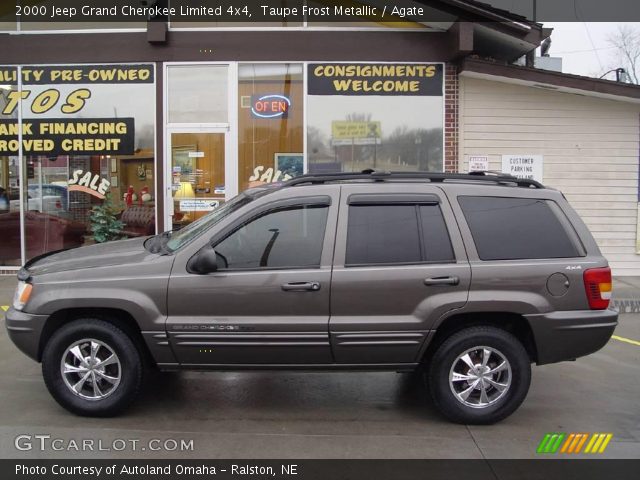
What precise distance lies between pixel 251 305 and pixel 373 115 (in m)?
6.38

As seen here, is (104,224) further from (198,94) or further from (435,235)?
(435,235)

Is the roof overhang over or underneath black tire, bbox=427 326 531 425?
over

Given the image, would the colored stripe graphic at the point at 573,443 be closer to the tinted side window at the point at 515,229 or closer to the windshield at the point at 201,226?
the tinted side window at the point at 515,229

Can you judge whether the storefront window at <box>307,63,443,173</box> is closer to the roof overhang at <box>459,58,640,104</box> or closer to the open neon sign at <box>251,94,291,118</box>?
the open neon sign at <box>251,94,291,118</box>

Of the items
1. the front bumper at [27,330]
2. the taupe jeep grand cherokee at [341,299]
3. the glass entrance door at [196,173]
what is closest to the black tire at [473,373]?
the taupe jeep grand cherokee at [341,299]

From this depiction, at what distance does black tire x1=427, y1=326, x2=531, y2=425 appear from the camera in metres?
4.62

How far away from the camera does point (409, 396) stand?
5.36 m

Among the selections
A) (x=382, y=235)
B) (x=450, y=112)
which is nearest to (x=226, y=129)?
(x=450, y=112)

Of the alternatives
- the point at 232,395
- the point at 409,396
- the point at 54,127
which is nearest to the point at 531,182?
the point at 409,396

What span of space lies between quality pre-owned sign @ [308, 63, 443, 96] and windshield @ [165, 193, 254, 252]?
17.8 ft

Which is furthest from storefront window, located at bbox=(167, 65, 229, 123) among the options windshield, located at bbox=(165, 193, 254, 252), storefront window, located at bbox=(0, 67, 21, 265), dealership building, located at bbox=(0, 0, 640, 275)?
windshield, located at bbox=(165, 193, 254, 252)

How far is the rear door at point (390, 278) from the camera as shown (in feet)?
15.0
